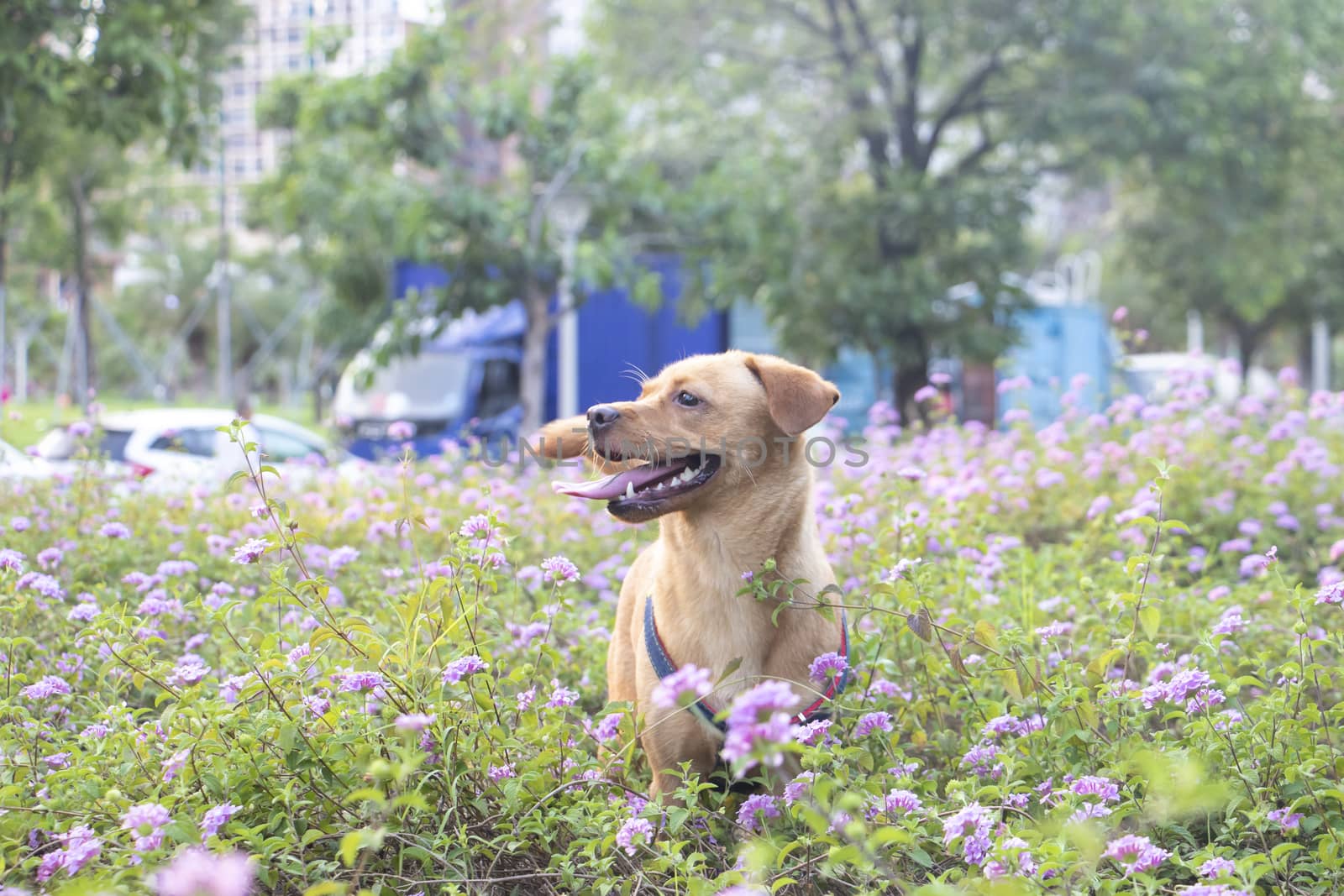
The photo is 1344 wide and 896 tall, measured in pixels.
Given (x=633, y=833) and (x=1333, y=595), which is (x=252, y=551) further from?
(x=1333, y=595)

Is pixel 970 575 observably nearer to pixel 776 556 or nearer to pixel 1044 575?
pixel 1044 575

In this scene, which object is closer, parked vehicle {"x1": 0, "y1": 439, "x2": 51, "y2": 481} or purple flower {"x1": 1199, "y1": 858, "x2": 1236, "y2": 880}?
purple flower {"x1": 1199, "y1": 858, "x2": 1236, "y2": 880}

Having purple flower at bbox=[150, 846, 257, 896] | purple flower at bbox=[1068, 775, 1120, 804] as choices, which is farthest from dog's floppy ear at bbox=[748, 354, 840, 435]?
purple flower at bbox=[150, 846, 257, 896]

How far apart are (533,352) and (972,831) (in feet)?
42.7

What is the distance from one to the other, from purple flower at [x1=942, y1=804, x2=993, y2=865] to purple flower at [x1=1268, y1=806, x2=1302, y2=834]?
76 centimetres

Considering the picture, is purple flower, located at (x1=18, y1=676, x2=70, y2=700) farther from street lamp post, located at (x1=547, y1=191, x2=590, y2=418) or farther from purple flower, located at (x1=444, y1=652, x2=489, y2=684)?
street lamp post, located at (x1=547, y1=191, x2=590, y2=418)

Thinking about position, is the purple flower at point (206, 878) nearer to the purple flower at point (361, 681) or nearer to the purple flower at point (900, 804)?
the purple flower at point (361, 681)

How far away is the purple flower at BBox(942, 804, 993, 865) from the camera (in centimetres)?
239

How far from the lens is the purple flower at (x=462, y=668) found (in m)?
2.75

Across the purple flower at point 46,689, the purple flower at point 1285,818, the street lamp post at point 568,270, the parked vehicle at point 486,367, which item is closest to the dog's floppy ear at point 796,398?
the purple flower at point 1285,818

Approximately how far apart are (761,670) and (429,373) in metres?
14.6

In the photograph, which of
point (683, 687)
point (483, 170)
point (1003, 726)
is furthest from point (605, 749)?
point (483, 170)

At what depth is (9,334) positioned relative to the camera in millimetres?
48812

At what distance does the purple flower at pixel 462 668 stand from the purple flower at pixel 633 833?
505 mm
